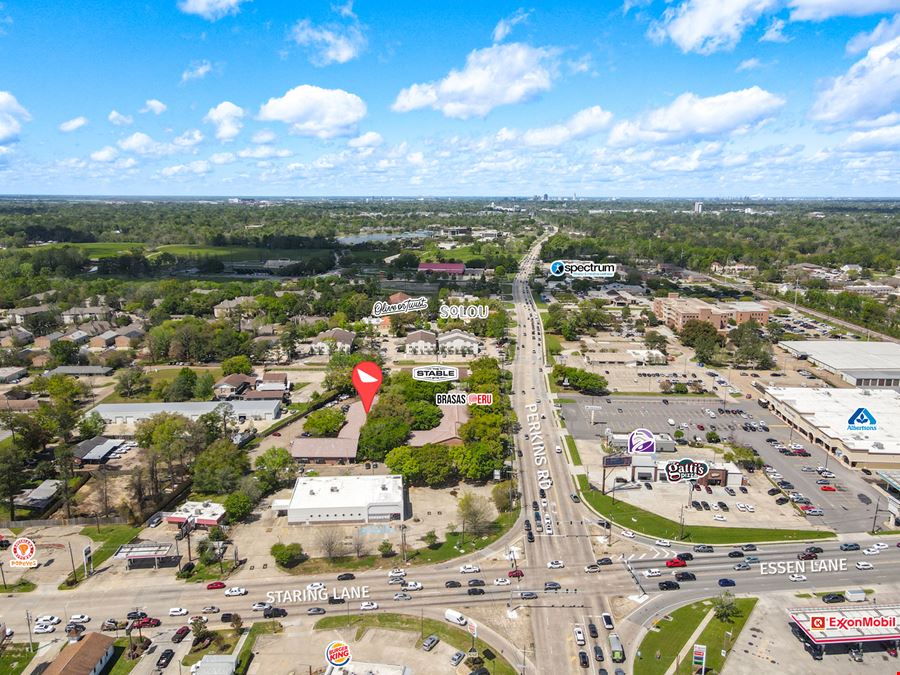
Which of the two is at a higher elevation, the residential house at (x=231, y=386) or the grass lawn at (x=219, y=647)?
the residential house at (x=231, y=386)

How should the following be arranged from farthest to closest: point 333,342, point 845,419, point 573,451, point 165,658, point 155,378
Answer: point 333,342 → point 155,378 → point 845,419 → point 573,451 → point 165,658

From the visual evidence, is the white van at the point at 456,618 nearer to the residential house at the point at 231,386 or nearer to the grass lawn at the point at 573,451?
the grass lawn at the point at 573,451

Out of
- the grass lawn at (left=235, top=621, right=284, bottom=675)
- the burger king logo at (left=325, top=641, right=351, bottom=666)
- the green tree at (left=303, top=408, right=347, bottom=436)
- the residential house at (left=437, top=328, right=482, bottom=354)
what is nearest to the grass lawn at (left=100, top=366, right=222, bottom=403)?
the green tree at (left=303, top=408, right=347, bottom=436)

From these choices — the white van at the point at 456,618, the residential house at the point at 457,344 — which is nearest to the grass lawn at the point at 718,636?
the white van at the point at 456,618

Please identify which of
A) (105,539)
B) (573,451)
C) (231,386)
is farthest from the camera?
(231,386)

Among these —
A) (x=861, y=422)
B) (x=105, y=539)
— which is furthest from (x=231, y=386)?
(x=861, y=422)

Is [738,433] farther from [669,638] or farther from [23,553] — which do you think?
[23,553]
